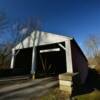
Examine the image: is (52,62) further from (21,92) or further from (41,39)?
(21,92)

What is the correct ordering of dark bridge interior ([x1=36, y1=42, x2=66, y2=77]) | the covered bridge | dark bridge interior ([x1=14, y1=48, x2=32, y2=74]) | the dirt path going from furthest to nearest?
dark bridge interior ([x1=36, y1=42, x2=66, y2=77]), dark bridge interior ([x1=14, y1=48, x2=32, y2=74]), the covered bridge, the dirt path

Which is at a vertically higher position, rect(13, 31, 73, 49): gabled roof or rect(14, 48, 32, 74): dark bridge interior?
rect(13, 31, 73, 49): gabled roof

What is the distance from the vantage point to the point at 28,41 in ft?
45.8

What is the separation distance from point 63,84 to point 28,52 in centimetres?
1055

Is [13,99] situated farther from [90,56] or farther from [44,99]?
[90,56]

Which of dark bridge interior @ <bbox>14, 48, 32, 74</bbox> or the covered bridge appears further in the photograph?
dark bridge interior @ <bbox>14, 48, 32, 74</bbox>

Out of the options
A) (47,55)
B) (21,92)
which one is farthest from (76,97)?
(47,55)

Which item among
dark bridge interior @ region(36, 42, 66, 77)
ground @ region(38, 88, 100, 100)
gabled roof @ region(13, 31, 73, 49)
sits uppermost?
gabled roof @ region(13, 31, 73, 49)

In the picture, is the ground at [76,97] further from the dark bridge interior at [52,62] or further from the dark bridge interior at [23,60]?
the dark bridge interior at [52,62]

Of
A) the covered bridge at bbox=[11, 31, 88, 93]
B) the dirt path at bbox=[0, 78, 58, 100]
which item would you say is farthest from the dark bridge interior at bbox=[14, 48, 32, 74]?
the dirt path at bbox=[0, 78, 58, 100]

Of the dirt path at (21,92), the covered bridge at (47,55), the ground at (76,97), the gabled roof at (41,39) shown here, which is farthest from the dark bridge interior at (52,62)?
the ground at (76,97)

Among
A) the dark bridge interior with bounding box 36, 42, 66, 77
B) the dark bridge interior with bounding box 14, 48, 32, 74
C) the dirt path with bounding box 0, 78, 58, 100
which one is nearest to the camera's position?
the dirt path with bounding box 0, 78, 58, 100

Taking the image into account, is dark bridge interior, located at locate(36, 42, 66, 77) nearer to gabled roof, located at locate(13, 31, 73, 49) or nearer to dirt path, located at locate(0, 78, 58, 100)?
gabled roof, located at locate(13, 31, 73, 49)

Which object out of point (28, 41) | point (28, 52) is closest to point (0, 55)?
point (28, 52)
